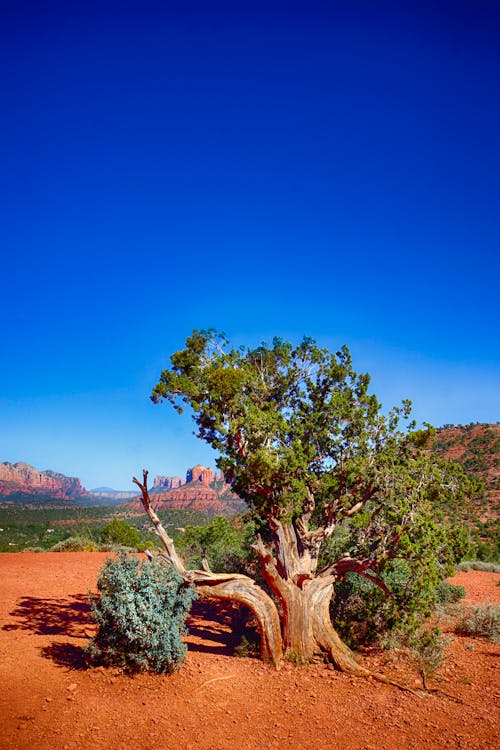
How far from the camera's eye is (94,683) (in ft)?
26.5

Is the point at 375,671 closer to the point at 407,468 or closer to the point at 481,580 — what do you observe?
the point at 407,468

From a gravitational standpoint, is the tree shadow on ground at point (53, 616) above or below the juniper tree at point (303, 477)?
below

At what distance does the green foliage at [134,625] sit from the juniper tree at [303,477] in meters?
1.25

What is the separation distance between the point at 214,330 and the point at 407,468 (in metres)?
6.32

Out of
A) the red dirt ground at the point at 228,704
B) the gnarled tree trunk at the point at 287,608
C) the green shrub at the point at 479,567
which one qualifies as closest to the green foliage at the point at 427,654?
the red dirt ground at the point at 228,704

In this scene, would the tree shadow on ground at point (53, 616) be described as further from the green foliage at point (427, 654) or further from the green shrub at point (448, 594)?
the green shrub at point (448, 594)

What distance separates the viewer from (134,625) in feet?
27.4

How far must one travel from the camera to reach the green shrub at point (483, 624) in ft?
38.8

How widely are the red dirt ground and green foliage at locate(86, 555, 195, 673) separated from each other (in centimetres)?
28

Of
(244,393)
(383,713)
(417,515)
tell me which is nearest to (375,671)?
(383,713)

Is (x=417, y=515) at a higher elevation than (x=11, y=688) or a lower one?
higher

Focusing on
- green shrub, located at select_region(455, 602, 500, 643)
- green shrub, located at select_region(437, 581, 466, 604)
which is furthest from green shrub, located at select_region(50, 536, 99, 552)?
green shrub, located at select_region(455, 602, 500, 643)

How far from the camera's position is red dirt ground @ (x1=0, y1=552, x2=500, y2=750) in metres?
6.53

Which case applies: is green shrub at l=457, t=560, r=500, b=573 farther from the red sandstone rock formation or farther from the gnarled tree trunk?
the red sandstone rock formation
